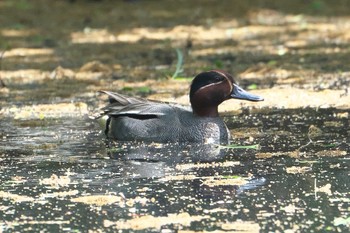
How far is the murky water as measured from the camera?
23.1 feet

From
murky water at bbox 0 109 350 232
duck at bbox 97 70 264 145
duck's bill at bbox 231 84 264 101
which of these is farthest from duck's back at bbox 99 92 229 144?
duck's bill at bbox 231 84 264 101

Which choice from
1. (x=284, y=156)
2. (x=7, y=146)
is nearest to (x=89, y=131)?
(x=7, y=146)

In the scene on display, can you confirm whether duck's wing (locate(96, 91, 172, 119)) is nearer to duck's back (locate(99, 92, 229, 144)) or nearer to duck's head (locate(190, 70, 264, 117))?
duck's back (locate(99, 92, 229, 144))

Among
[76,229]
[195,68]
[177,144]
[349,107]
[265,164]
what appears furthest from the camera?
[195,68]

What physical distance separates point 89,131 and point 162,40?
23.9 feet

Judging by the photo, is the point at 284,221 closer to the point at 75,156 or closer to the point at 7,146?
the point at 75,156

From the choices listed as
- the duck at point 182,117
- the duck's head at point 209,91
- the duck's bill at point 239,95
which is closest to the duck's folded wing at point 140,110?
the duck at point 182,117

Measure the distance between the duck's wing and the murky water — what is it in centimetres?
29

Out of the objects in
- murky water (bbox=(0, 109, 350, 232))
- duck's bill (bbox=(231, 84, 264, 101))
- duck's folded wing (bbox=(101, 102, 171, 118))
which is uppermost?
duck's bill (bbox=(231, 84, 264, 101))

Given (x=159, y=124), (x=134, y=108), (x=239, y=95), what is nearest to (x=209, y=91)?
(x=239, y=95)

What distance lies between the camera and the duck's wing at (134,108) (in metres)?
10.1

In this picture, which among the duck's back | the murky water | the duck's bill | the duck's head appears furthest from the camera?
the duck's bill

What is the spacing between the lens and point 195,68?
1473 cm

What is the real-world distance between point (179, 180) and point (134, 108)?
82.1 inches
